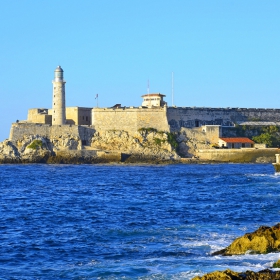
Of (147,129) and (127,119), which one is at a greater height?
(127,119)

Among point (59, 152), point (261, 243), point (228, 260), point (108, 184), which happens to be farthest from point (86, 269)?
point (59, 152)

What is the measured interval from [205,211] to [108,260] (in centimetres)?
848

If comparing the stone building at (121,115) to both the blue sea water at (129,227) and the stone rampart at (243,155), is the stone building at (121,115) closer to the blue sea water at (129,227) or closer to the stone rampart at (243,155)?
the stone rampart at (243,155)

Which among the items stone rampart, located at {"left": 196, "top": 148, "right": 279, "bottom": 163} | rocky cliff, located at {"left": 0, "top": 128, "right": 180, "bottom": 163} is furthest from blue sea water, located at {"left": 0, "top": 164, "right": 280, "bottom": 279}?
stone rampart, located at {"left": 196, "top": 148, "right": 279, "bottom": 163}

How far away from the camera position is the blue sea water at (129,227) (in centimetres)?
1316

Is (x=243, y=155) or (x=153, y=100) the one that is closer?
(x=243, y=155)

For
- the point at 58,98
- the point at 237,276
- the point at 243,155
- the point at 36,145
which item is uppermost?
the point at 58,98

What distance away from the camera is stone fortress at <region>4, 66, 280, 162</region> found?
57344 mm

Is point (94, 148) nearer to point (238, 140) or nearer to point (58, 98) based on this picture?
point (58, 98)

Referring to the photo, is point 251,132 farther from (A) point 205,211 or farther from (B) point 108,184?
(A) point 205,211

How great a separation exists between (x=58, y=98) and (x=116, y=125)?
19.7 ft

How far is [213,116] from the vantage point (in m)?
66.6

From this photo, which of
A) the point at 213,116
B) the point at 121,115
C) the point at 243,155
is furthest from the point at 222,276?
the point at 213,116

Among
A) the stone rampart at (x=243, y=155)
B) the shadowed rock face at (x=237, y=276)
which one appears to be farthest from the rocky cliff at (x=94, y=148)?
the shadowed rock face at (x=237, y=276)
